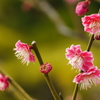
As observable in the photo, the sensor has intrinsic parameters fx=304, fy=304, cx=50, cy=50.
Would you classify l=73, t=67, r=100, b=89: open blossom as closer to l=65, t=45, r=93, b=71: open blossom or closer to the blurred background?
l=65, t=45, r=93, b=71: open blossom

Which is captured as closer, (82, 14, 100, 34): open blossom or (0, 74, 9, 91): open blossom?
(82, 14, 100, 34): open blossom

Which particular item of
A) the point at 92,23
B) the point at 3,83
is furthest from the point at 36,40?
the point at 92,23

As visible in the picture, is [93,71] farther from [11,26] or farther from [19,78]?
[11,26]

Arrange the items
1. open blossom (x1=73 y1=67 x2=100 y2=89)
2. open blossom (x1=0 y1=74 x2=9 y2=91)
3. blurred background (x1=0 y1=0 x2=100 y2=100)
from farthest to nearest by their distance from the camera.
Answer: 1. blurred background (x1=0 y1=0 x2=100 y2=100)
2. open blossom (x1=0 y1=74 x2=9 y2=91)
3. open blossom (x1=73 y1=67 x2=100 y2=89)

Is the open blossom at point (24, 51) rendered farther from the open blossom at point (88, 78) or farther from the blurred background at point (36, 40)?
the blurred background at point (36, 40)

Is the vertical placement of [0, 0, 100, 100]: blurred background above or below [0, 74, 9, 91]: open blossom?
below

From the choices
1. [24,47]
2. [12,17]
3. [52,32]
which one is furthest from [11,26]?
[24,47]

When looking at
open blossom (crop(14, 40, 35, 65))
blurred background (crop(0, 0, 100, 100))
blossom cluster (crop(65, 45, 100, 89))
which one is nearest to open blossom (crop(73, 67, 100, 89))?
blossom cluster (crop(65, 45, 100, 89))
